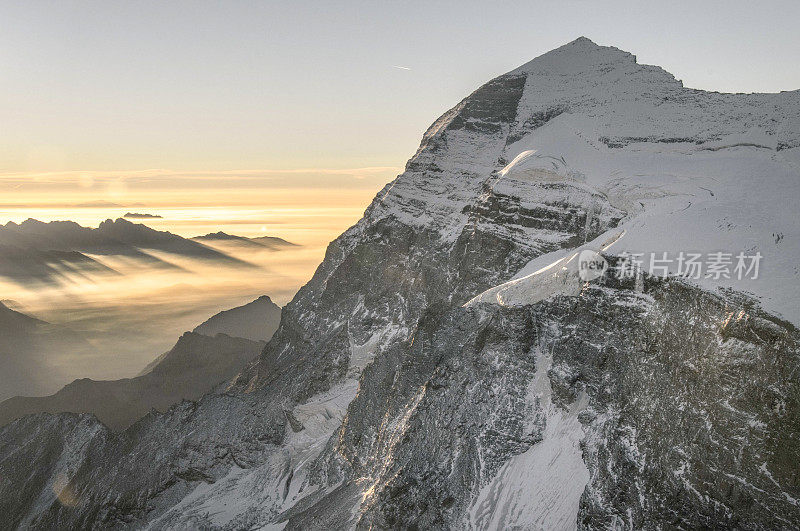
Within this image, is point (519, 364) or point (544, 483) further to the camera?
point (519, 364)

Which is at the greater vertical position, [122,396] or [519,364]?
[519,364]

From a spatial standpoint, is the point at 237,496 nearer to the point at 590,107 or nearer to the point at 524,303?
the point at 524,303
